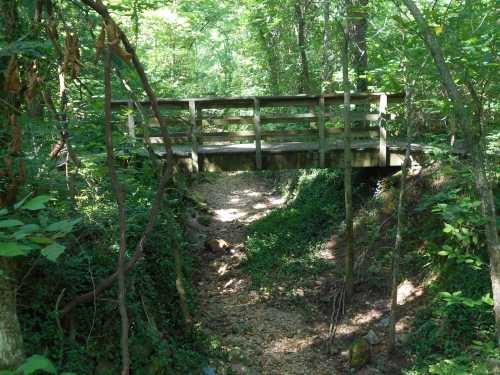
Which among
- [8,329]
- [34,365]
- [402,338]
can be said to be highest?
[34,365]

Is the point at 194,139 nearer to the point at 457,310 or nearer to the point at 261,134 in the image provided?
the point at 261,134

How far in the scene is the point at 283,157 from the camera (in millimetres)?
8664

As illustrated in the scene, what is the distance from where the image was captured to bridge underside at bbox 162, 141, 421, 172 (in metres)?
8.51

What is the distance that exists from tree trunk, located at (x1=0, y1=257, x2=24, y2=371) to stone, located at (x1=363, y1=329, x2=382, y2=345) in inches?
216

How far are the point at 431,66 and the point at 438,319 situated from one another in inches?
136

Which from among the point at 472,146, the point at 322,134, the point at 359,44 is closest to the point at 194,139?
the point at 322,134

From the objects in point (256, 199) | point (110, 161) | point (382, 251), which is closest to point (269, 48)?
point (256, 199)

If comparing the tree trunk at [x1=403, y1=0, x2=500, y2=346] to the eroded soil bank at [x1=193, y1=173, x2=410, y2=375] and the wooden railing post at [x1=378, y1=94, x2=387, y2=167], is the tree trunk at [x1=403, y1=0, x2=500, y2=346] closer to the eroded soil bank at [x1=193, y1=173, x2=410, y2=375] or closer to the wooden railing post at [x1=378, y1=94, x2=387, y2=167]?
the eroded soil bank at [x1=193, y1=173, x2=410, y2=375]

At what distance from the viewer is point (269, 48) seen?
17.2m

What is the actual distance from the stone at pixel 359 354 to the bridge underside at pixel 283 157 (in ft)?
11.9

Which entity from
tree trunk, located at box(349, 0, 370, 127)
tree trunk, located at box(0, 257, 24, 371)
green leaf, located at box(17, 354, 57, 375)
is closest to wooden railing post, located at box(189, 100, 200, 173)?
tree trunk, located at box(349, 0, 370, 127)

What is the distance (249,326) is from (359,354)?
2.05 metres

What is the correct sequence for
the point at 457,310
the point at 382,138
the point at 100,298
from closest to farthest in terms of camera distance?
the point at 100,298 → the point at 457,310 → the point at 382,138

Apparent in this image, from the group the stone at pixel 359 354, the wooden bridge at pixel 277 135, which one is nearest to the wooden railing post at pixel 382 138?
the wooden bridge at pixel 277 135
